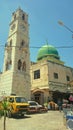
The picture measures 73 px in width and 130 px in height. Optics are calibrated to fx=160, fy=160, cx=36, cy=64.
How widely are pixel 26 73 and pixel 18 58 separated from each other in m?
2.90

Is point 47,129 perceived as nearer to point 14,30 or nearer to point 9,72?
point 9,72

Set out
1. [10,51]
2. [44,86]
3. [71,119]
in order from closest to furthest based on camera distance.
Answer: [71,119], [44,86], [10,51]

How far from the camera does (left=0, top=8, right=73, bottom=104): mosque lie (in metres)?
25.5

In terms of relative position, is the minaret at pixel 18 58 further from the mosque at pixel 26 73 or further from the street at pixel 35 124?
the street at pixel 35 124

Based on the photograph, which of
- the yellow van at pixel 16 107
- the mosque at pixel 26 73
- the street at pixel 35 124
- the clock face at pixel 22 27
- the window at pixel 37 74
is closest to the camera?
the street at pixel 35 124

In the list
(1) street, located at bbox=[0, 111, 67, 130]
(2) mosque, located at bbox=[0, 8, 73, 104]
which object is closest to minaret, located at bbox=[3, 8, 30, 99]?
(2) mosque, located at bbox=[0, 8, 73, 104]

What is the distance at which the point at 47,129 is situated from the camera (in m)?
9.86

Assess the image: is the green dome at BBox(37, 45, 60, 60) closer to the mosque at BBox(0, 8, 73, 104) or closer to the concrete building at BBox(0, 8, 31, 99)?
the mosque at BBox(0, 8, 73, 104)

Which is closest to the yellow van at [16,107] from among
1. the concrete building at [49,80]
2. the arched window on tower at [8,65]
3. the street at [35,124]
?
the street at [35,124]

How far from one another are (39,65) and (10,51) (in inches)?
232

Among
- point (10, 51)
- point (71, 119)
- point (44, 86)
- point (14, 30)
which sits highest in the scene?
point (14, 30)

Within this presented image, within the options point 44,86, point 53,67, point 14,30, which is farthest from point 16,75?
point 14,30

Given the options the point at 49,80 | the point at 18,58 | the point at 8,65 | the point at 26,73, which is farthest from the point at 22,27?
the point at 49,80

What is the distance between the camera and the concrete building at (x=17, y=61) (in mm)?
25030
